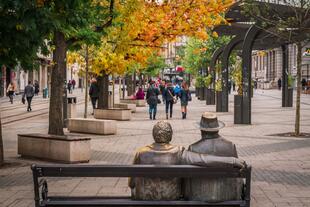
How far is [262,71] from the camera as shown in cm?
9294

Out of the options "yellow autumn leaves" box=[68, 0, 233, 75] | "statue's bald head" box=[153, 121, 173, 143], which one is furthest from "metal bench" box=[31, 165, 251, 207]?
"yellow autumn leaves" box=[68, 0, 233, 75]

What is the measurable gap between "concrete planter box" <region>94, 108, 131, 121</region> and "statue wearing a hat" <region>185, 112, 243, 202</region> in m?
17.6

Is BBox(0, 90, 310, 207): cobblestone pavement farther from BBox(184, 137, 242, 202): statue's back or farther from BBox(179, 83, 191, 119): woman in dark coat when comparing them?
BBox(179, 83, 191, 119): woman in dark coat

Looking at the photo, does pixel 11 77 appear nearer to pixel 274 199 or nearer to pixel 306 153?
pixel 306 153

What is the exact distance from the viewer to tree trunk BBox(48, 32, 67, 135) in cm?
1297

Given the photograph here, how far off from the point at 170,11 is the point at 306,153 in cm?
738

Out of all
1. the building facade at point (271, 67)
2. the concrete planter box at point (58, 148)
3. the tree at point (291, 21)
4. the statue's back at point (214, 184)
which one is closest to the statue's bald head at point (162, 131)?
the statue's back at point (214, 184)

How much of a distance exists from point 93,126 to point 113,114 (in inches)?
240

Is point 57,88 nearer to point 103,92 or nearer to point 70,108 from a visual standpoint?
point 70,108

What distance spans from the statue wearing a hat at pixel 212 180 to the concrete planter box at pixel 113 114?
57.6ft

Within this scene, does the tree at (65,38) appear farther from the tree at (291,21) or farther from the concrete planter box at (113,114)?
the concrete planter box at (113,114)

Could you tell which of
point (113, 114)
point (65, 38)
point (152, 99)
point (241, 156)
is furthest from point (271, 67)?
point (241, 156)

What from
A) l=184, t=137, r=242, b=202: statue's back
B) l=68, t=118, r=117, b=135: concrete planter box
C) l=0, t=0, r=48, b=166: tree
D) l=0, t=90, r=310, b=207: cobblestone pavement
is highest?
l=0, t=0, r=48, b=166: tree

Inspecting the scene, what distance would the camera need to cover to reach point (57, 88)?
13.1m
